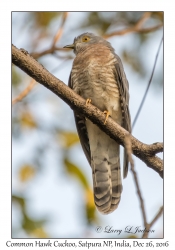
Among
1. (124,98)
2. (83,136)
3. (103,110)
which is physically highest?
(124,98)

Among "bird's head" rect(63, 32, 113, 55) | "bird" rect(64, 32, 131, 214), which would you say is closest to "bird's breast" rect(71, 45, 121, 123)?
"bird" rect(64, 32, 131, 214)

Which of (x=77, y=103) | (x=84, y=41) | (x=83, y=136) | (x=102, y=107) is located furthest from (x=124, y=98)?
(x=84, y=41)

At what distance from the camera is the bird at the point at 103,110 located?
4.15 m

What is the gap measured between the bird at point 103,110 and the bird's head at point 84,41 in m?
0.30

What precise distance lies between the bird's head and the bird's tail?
1155 millimetres

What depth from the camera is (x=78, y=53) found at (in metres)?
4.91

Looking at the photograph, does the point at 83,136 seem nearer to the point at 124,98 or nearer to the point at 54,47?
the point at 124,98

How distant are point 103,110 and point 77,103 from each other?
846mm

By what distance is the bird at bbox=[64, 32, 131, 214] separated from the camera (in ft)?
13.6

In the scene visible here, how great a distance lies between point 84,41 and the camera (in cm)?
522

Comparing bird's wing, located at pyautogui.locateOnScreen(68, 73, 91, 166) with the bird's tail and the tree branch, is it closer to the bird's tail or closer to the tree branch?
the bird's tail
